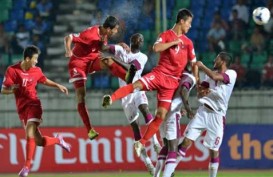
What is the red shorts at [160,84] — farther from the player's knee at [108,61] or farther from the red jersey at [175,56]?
the player's knee at [108,61]

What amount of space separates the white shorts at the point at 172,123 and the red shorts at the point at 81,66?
2.01 m

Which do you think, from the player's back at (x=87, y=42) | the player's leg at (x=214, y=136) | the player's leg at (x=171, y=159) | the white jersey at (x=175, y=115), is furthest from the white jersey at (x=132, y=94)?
the player's leg at (x=171, y=159)

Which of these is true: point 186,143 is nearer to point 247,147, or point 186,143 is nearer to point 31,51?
point 31,51

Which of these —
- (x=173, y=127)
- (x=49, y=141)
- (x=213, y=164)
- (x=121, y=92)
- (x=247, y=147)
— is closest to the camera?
(x=121, y=92)

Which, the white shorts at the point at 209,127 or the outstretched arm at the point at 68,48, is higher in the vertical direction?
the outstretched arm at the point at 68,48

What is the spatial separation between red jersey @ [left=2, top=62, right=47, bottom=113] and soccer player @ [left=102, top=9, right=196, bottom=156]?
2.51 meters

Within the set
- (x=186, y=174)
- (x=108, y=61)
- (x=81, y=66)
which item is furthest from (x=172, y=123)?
(x=186, y=174)

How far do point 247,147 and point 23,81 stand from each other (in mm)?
6316

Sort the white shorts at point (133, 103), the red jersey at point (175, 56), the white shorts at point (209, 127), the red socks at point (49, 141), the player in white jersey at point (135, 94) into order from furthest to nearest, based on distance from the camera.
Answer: the white shorts at point (133, 103)
the red socks at point (49, 141)
the player in white jersey at point (135, 94)
the white shorts at point (209, 127)
the red jersey at point (175, 56)

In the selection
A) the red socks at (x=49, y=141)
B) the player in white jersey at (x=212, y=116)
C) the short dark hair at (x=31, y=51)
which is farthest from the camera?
the red socks at (x=49, y=141)

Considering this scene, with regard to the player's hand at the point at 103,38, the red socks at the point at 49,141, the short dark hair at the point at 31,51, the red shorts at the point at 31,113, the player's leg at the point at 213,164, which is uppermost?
the player's hand at the point at 103,38

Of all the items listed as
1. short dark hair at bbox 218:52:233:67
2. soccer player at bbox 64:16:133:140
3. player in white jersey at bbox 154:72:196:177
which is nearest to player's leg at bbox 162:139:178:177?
player in white jersey at bbox 154:72:196:177

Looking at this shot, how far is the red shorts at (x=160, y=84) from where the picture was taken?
1553cm

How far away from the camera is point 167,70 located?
51.3ft
